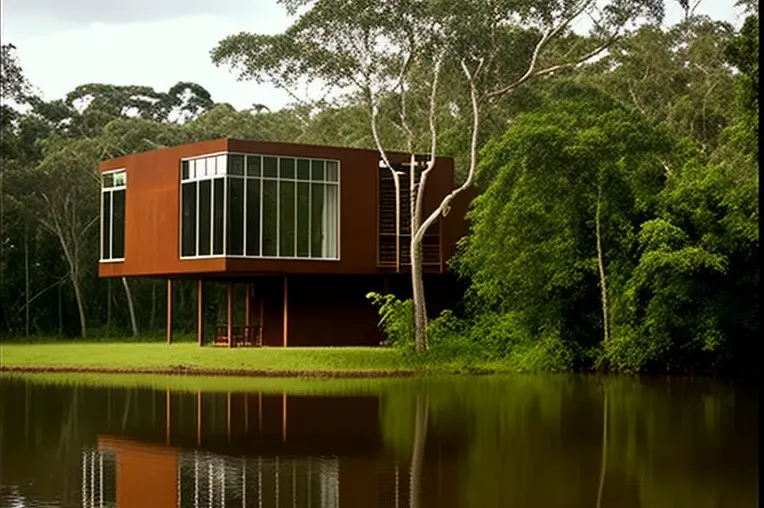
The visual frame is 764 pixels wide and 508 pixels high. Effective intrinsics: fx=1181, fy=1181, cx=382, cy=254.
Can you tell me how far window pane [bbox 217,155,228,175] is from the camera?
101 feet

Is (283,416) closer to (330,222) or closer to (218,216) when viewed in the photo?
(218,216)

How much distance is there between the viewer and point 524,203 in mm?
29578

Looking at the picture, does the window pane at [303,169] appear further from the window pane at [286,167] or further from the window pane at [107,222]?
the window pane at [107,222]

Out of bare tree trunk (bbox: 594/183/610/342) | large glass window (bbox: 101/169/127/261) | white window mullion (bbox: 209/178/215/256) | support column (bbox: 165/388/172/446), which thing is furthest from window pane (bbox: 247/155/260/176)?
bare tree trunk (bbox: 594/183/610/342)

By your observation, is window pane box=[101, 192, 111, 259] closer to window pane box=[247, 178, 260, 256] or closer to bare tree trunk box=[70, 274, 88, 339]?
window pane box=[247, 178, 260, 256]

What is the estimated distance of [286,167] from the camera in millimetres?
Result: 31594

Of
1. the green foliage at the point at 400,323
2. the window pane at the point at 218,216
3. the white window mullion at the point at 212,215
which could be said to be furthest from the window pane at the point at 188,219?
the green foliage at the point at 400,323

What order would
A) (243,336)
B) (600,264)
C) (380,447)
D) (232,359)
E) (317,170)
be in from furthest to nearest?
(243,336), (317,170), (600,264), (232,359), (380,447)

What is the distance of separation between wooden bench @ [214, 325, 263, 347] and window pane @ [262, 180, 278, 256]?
11.5 ft

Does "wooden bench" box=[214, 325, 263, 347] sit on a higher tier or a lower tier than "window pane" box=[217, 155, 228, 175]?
lower

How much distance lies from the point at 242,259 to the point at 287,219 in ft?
5.62

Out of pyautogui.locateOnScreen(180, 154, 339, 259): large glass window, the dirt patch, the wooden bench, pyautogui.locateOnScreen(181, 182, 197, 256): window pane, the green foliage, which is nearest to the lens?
the dirt patch

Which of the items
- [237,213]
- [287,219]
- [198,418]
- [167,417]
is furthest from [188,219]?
[198,418]

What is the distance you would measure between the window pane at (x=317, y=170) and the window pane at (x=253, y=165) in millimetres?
1605
